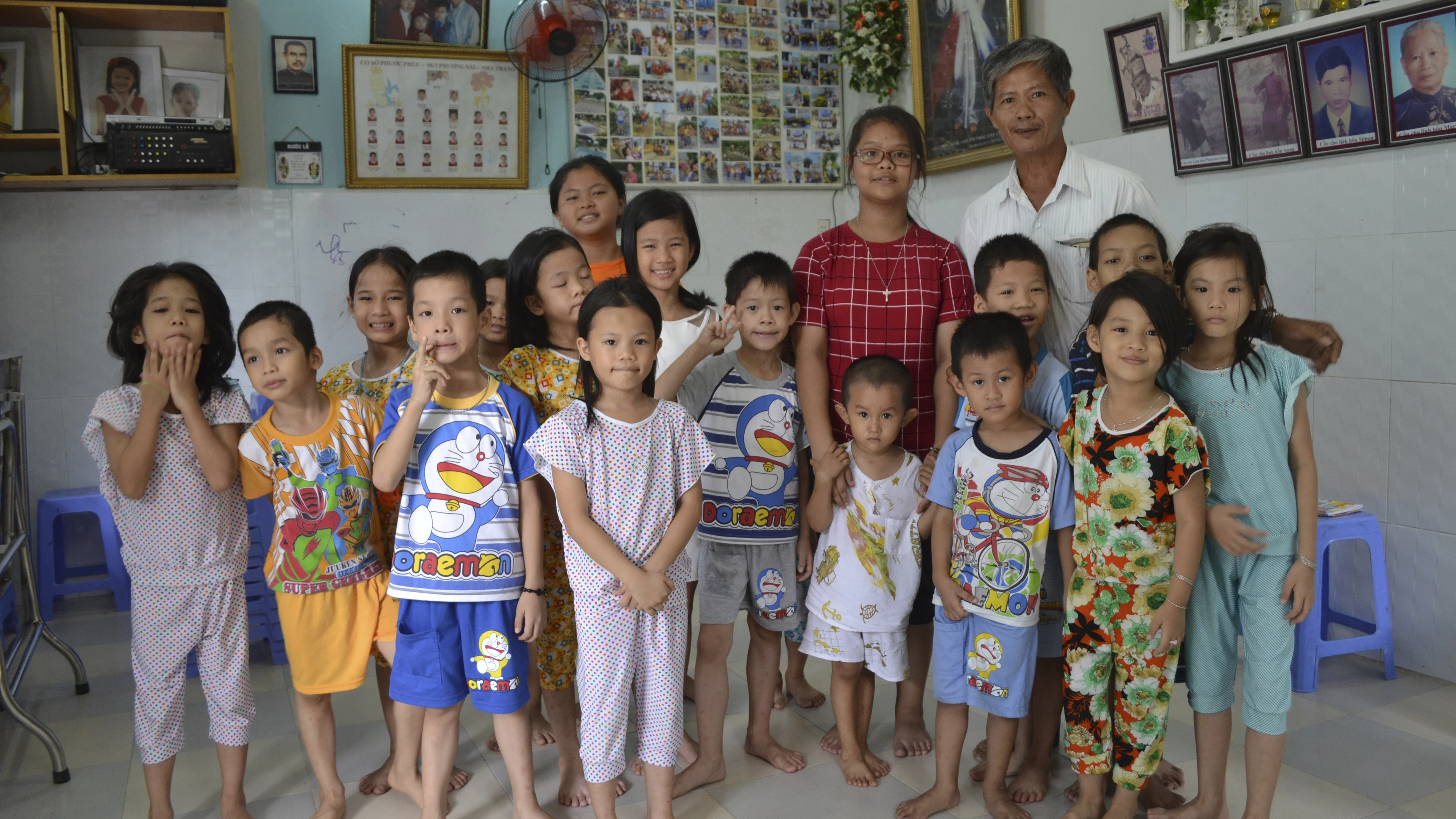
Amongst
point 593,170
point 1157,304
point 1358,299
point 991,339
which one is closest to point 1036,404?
point 991,339

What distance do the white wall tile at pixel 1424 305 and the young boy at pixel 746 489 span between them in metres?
1.76

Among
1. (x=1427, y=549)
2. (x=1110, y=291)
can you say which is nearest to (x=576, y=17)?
(x=1110, y=291)

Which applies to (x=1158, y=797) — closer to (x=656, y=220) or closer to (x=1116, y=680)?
(x=1116, y=680)

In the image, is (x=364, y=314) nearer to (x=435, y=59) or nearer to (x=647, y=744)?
Answer: (x=647, y=744)

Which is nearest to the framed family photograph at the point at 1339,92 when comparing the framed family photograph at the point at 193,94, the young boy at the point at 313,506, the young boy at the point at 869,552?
the young boy at the point at 869,552

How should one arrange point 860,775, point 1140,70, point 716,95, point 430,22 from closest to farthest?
point 860,775
point 1140,70
point 430,22
point 716,95

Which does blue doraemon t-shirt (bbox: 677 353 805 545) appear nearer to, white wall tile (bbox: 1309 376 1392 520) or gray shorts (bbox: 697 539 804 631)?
gray shorts (bbox: 697 539 804 631)

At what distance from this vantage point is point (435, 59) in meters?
4.21

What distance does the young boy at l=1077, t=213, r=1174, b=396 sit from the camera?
1.95 meters

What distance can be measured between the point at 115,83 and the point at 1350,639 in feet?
15.2

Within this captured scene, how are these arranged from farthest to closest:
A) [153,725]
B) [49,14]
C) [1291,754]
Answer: [49,14]
[1291,754]
[153,725]

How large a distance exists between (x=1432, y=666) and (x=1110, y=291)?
182 centimetres

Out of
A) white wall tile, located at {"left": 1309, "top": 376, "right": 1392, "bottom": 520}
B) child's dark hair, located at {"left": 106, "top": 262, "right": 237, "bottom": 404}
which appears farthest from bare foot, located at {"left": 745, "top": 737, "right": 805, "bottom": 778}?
white wall tile, located at {"left": 1309, "top": 376, "right": 1392, "bottom": 520}

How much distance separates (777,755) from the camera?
228 cm
